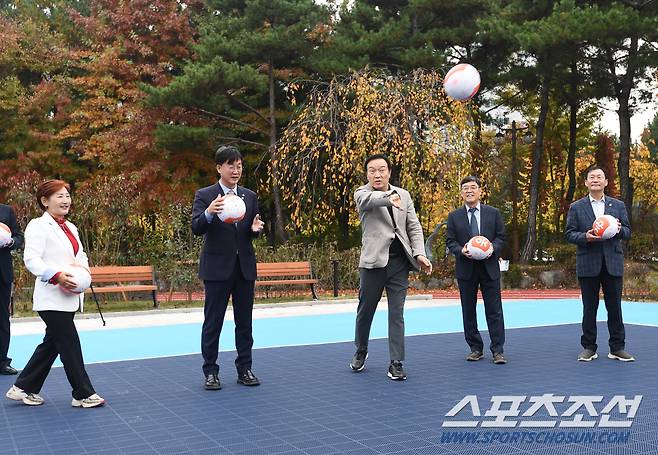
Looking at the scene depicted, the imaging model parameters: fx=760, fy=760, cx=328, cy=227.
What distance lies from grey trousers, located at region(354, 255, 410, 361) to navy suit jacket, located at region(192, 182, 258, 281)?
42.8 inches

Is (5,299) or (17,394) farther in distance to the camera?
(5,299)

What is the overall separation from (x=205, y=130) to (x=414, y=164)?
6325mm

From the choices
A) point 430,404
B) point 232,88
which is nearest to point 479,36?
point 232,88

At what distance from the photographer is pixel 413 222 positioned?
6746 millimetres

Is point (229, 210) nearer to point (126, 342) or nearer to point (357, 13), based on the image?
point (126, 342)

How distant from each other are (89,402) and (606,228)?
4734mm

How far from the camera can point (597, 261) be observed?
23.7ft

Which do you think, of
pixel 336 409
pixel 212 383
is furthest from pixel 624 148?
pixel 336 409

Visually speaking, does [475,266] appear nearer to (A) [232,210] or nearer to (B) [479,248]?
(B) [479,248]

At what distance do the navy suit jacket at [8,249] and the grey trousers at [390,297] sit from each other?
3287 millimetres

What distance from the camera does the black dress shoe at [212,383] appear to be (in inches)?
239

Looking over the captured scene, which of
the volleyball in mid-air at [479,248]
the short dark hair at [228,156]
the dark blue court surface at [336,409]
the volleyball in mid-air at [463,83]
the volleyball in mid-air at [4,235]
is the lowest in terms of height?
the dark blue court surface at [336,409]

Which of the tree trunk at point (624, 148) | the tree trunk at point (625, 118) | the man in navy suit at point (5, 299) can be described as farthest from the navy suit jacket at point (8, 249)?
the tree trunk at point (624, 148)

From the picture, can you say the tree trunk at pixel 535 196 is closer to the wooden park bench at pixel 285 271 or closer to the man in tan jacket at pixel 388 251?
the wooden park bench at pixel 285 271
